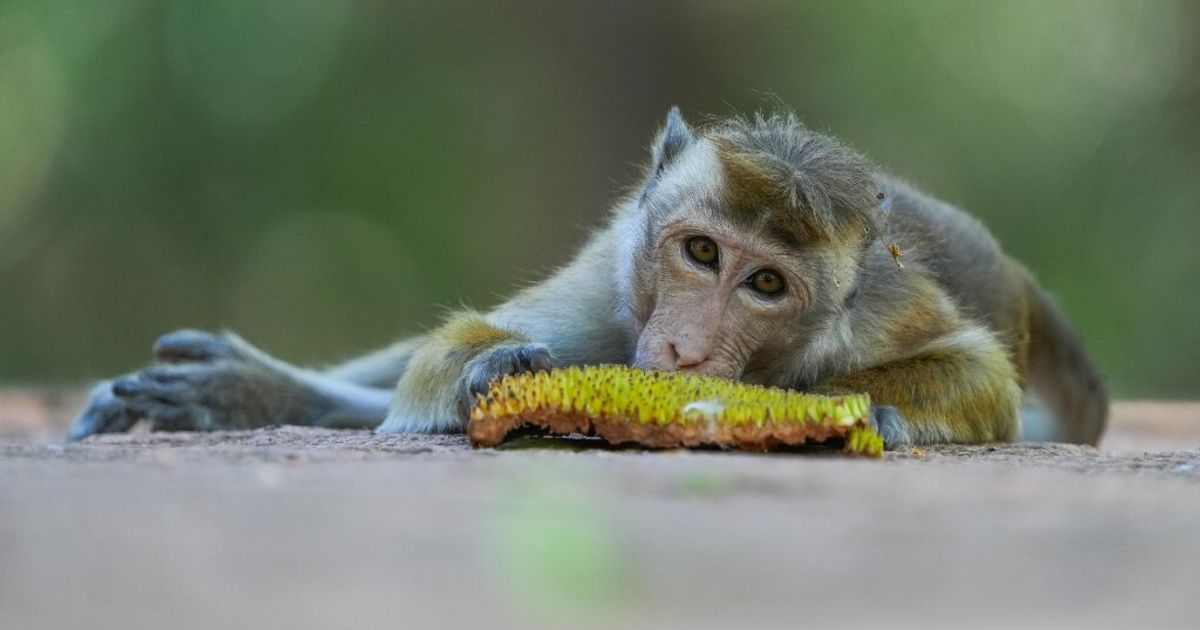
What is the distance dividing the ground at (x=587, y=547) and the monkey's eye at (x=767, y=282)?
199cm

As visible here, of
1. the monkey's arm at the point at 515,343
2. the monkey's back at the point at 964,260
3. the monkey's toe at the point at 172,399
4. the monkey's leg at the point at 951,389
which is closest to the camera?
the monkey's arm at the point at 515,343

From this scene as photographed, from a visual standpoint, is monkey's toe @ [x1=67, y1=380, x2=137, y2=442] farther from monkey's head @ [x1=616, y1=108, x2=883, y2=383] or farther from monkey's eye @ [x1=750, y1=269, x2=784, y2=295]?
monkey's eye @ [x1=750, y1=269, x2=784, y2=295]

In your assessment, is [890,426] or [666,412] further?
[890,426]

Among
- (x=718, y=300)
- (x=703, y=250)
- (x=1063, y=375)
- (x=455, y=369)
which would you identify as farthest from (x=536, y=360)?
(x=1063, y=375)

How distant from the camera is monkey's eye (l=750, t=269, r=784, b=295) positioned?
20.3 feet

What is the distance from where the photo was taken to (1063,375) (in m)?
9.70

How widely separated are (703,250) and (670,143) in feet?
3.67

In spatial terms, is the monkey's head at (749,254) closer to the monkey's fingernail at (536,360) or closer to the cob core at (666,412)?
the monkey's fingernail at (536,360)

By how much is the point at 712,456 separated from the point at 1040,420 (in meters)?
6.05

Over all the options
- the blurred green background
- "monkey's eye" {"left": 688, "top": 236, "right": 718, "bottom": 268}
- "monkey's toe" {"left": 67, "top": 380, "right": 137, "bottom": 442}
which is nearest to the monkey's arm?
"monkey's eye" {"left": 688, "top": 236, "right": 718, "bottom": 268}

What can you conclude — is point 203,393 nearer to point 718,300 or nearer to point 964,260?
point 718,300

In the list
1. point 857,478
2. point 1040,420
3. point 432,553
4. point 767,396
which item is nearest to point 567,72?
point 1040,420

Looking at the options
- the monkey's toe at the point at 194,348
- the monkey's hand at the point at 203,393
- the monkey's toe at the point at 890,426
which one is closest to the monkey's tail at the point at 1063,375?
the monkey's toe at the point at 890,426

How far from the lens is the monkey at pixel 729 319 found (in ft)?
20.1
